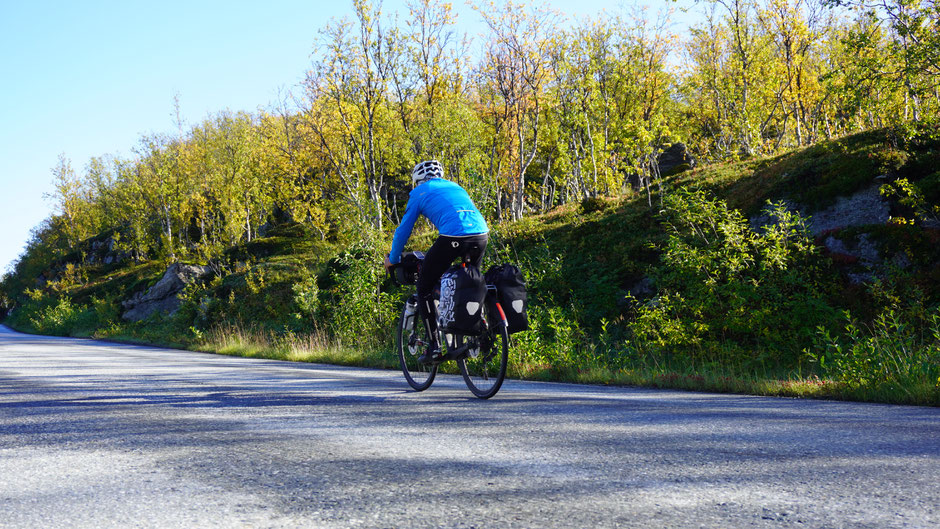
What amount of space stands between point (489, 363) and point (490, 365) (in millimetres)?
39

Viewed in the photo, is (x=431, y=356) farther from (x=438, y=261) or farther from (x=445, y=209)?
(x=445, y=209)

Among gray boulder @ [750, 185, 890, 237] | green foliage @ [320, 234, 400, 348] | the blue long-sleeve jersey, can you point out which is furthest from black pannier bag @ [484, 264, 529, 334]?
gray boulder @ [750, 185, 890, 237]

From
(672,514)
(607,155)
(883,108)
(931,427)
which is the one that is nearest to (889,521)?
(672,514)

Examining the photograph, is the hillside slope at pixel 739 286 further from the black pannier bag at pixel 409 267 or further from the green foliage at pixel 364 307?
the black pannier bag at pixel 409 267

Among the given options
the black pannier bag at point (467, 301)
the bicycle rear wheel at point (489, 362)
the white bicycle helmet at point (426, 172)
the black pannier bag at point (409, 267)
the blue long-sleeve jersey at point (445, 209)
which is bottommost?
the bicycle rear wheel at point (489, 362)

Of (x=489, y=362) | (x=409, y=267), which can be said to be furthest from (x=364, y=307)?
(x=489, y=362)

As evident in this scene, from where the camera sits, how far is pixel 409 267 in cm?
667

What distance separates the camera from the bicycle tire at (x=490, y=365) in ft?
19.4

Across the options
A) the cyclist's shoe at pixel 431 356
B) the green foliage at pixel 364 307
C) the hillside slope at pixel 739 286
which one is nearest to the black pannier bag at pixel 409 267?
the cyclist's shoe at pixel 431 356

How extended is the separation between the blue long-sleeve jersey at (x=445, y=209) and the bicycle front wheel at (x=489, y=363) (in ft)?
3.37

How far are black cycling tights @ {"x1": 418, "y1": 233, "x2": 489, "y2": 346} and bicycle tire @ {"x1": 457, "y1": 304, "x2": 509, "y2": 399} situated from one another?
1.65 feet

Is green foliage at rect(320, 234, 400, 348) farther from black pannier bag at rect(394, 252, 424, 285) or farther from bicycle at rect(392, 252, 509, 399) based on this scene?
black pannier bag at rect(394, 252, 424, 285)

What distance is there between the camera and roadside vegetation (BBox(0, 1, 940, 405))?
10.7 meters

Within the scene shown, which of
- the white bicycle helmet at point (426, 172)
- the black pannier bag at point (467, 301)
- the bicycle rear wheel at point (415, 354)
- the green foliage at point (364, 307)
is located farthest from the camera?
the green foliage at point (364, 307)
